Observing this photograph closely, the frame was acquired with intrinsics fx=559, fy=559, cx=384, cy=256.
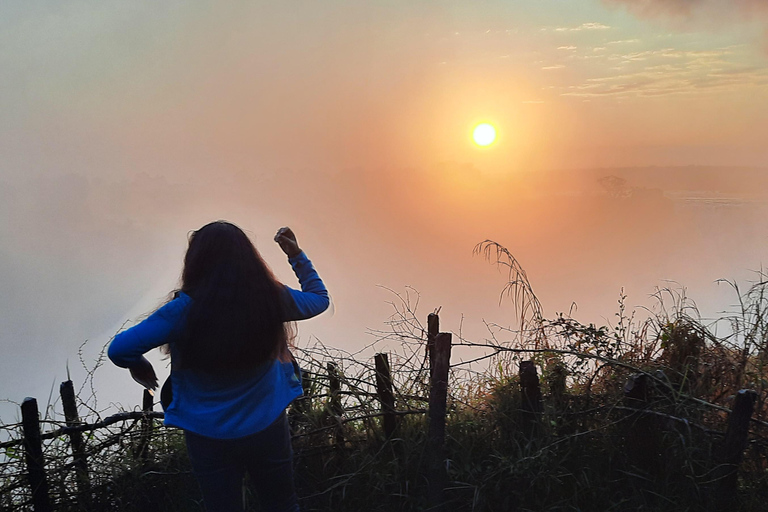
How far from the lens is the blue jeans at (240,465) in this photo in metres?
2.21

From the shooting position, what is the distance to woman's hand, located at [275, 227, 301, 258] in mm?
2586

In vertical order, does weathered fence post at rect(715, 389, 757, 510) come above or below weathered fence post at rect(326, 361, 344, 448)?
below

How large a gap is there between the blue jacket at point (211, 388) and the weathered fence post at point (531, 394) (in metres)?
1.51

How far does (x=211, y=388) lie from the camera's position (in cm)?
219

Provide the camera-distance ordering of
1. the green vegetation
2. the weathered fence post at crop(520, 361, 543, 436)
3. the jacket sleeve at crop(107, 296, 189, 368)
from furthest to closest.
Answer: the weathered fence post at crop(520, 361, 543, 436)
the green vegetation
the jacket sleeve at crop(107, 296, 189, 368)

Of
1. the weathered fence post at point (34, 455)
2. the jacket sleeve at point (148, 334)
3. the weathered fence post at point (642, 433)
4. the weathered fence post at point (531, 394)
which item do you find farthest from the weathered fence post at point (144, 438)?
the weathered fence post at point (642, 433)

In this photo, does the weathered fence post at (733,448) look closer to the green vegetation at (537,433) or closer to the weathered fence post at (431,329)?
the green vegetation at (537,433)

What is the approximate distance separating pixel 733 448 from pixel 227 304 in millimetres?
2628

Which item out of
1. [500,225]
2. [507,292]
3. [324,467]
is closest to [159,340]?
[324,467]

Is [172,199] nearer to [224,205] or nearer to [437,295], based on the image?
[224,205]

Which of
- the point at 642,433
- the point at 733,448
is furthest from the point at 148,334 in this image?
the point at 733,448

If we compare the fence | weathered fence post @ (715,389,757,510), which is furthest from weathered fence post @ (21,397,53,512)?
weathered fence post @ (715,389,757,510)

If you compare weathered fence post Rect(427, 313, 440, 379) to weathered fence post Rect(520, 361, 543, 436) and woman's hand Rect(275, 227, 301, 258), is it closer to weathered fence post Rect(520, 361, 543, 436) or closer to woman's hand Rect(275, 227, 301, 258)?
weathered fence post Rect(520, 361, 543, 436)

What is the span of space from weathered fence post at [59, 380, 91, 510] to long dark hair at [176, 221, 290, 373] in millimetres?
1874
